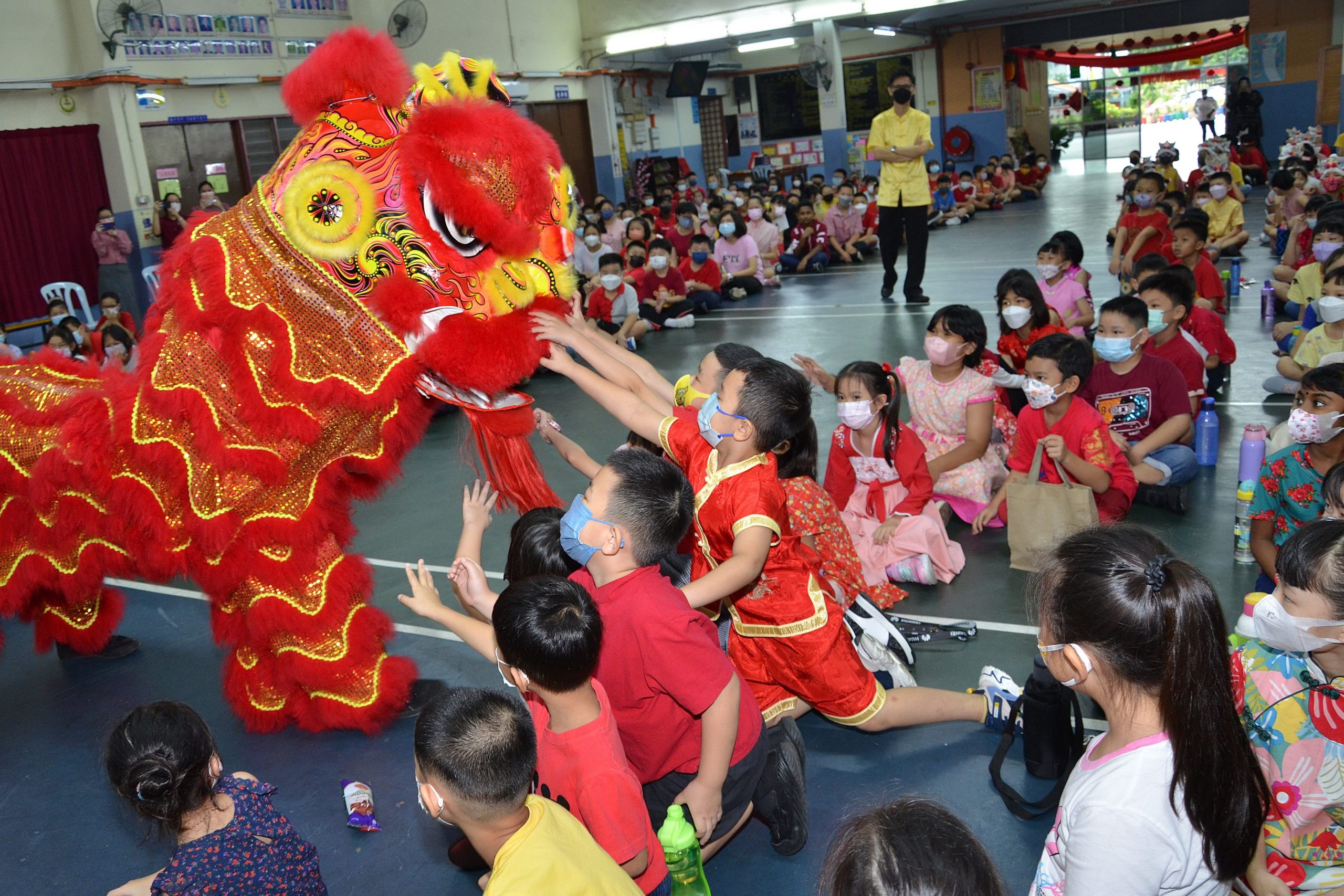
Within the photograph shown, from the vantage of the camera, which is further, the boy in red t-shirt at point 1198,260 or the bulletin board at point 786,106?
the bulletin board at point 786,106

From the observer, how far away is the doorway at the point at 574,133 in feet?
52.7

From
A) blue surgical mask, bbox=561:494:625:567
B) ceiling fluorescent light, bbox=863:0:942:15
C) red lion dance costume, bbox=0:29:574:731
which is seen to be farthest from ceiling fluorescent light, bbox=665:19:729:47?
blue surgical mask, bbox=561:494:625:567

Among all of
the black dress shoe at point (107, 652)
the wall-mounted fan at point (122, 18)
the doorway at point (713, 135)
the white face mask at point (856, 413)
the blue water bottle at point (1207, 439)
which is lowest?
the black dress shoe at point (107, 652)

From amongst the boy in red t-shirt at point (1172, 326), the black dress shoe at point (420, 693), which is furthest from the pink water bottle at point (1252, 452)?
the black dress shoe at point (420, 693)

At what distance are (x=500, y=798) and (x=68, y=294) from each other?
1085 cm

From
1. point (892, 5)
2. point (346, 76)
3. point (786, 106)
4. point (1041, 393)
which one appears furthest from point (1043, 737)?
point (786, 106)

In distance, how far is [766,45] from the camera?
17.3 m

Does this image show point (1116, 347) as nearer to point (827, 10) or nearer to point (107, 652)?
point (107, 652)

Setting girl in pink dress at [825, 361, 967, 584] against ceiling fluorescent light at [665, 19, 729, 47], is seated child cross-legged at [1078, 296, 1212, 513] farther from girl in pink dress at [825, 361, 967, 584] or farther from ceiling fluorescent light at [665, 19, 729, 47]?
ceiling fluorescent light at [665, 19, 729, 47]

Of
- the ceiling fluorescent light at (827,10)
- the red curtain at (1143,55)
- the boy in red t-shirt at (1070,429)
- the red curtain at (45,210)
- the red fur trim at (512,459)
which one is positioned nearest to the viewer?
the red fur trim at (512,459)

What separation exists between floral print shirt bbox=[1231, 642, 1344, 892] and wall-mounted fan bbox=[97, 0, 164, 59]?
11.4 meters

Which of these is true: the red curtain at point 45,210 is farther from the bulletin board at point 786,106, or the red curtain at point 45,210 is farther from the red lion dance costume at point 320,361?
the bulletin board at point 786,106

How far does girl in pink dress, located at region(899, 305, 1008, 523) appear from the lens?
→ 4.04 metres

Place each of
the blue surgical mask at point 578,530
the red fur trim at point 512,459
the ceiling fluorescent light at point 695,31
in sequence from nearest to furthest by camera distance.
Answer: the blue surgical mask at point 578,530, the red fur trim at point 512,459, the ceiling fluorescent light at point 695,31
